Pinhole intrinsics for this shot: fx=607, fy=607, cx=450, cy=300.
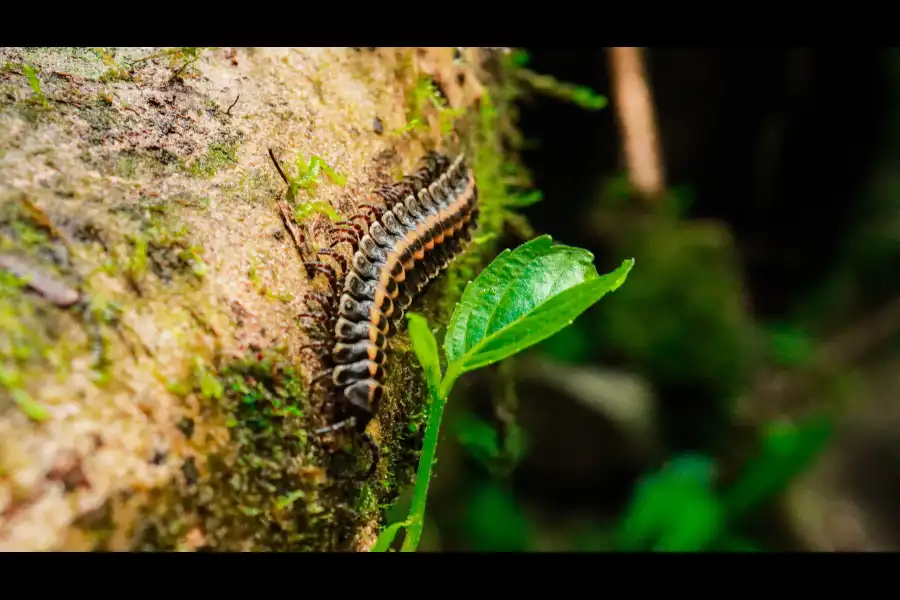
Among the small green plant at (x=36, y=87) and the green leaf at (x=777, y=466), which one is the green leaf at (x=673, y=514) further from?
the small green plant at (x=36, y=87)

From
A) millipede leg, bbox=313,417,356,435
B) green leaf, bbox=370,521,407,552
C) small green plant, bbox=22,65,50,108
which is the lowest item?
green leaf, bbox=370,521,407,552

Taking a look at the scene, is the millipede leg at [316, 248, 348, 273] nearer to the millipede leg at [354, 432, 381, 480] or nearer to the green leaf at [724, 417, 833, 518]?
the millipede leg at [354, 432, 381, 480]

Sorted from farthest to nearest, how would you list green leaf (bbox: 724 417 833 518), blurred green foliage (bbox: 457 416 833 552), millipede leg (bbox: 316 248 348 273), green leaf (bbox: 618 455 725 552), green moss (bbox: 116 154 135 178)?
green leaf (bbox: 724 417 833 518)
green leaf (bbox: 618 455 725 552)
blurred green foliage (bbox: 457 416 833 552)
millipede leg (bbox: 316 248 348 273)
green moss (bbox: 116 154 135 178)

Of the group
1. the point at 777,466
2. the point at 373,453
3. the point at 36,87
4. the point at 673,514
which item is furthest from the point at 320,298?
the point at 777,466

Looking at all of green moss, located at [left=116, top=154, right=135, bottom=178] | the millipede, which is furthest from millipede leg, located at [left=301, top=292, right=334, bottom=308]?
green moss, located at [left=116, top=154, right=135, bottom=178]

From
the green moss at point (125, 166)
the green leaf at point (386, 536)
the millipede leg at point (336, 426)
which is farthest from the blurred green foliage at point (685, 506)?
the green moss at point (125, 166)
